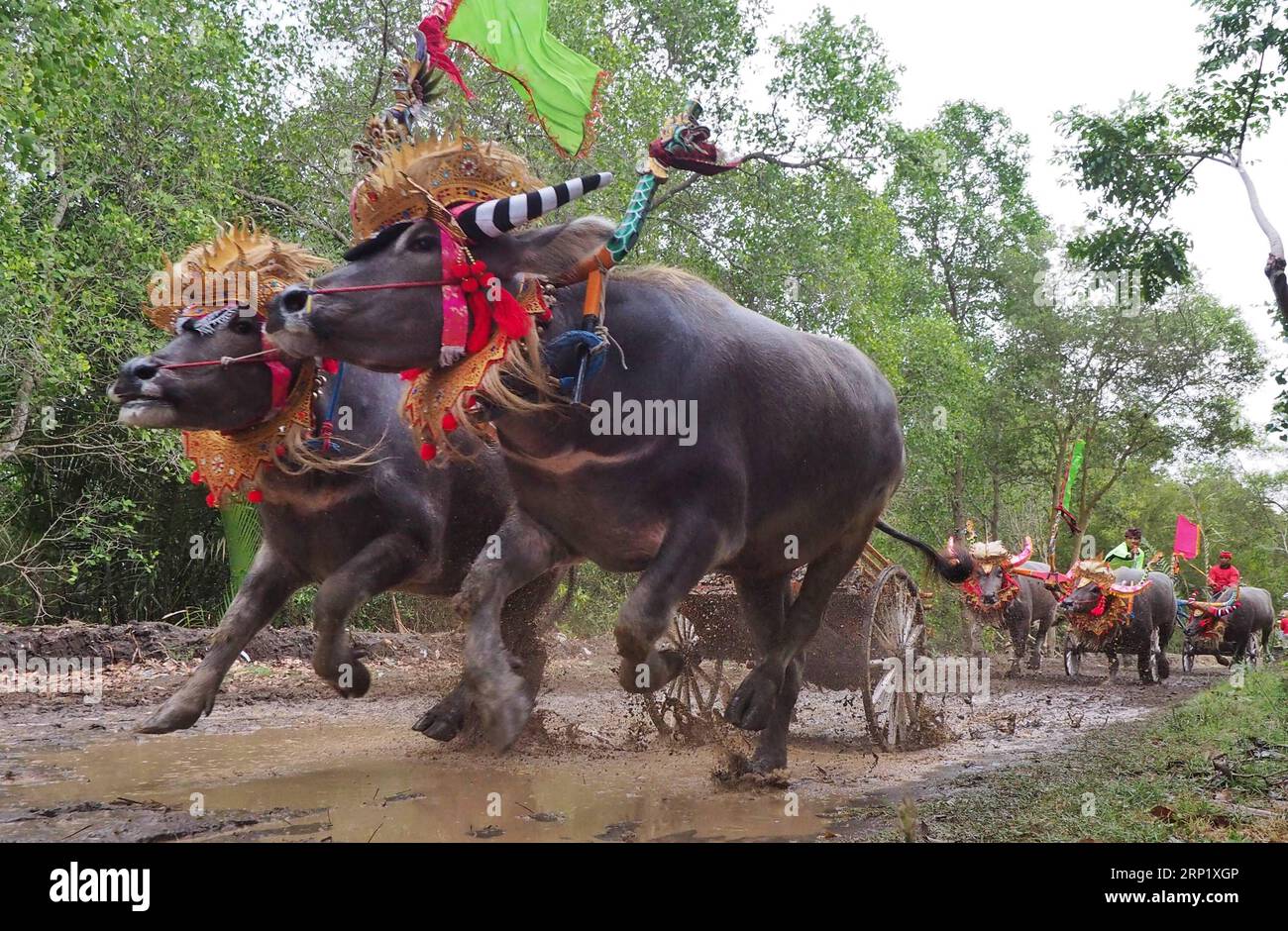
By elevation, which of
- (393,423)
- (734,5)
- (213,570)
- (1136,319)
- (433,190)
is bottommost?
(213,570)

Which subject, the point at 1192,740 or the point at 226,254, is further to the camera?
the point at 1192,740

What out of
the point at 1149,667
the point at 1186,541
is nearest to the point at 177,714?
the point at 1149,667

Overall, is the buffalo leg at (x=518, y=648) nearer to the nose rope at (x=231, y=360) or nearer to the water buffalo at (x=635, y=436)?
the water buffalo at (x=635, y=436)

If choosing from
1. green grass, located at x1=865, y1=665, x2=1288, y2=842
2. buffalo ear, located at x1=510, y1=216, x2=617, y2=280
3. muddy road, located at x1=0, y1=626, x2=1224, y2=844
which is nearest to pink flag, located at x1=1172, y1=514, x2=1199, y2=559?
muddy road, located at x1=0, y1=626, x2=1224, y2=844

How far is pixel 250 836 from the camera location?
4.25 metres

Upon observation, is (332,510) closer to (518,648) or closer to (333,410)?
(333,410)

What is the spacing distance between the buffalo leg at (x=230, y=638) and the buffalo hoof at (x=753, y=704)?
2.28 metres

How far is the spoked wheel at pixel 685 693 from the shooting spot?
6.95 meters

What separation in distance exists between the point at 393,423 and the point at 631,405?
1.90m

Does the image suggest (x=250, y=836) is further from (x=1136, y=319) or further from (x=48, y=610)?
(x=1136, y=319)

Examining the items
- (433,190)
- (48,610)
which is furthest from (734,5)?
(433,190)

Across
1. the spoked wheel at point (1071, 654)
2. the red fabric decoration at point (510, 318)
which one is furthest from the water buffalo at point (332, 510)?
the spoked wheel at point (1071, 654)

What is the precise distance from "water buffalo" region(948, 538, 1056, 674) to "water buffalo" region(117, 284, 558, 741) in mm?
9007

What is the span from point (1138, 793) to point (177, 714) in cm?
433
